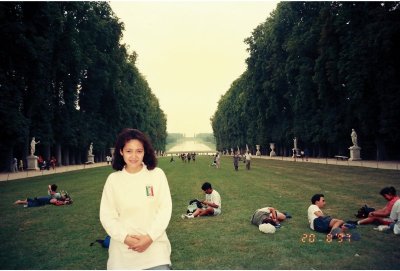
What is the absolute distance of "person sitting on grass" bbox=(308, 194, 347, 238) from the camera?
953cm

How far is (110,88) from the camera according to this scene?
193ft

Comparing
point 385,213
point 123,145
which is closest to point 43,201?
point 385,213

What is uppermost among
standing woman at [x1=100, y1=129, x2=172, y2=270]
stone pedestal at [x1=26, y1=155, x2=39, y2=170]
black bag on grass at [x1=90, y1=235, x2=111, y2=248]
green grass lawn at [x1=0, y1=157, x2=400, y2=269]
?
standing woman at [x1=100, y1=129, x2=172, y2=270]

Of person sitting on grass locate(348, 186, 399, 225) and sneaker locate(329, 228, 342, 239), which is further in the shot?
person sitting on grass locate(348, 186, 399, 225)

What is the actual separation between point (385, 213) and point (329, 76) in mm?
34863

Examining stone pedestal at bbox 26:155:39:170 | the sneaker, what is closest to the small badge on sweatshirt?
the sneaker

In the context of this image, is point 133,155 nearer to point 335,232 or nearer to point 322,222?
point 335,232

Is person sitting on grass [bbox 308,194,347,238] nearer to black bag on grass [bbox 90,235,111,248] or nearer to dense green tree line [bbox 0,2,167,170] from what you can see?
black bag on grass [bbox 90,235,111,248]

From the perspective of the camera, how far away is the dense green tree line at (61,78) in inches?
1409

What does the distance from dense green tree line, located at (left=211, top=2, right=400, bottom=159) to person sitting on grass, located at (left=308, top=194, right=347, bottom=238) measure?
83.5 feet

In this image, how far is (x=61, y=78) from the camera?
159 ft

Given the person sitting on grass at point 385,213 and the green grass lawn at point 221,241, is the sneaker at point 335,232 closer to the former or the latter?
the green grass lawn at point 221,241

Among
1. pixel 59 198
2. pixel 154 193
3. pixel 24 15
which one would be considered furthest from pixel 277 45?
pixel 154 193

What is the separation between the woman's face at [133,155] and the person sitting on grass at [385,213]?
8578 mm
